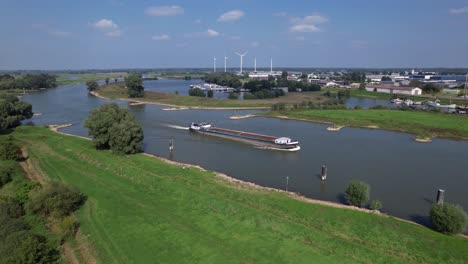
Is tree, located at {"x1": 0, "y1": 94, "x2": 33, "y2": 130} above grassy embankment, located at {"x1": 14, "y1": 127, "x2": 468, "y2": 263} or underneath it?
above

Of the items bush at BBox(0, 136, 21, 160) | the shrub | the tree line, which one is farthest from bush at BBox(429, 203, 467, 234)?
the tree line

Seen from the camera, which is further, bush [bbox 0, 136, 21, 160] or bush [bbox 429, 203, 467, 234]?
bush [bbox 0, 136, 21, 160]

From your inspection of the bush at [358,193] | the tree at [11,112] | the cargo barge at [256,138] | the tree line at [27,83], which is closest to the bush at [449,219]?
the bush at [358,193]

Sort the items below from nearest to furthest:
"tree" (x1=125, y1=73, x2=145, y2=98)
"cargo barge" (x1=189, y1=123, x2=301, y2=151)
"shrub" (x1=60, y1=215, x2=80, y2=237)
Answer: "shrub" (x1=60, y1=215, x2=80, y2=237) < "cargo barge" (x1=189, y1=123, x2=301, y2=151) < "tree" (x1=125, y1=73, x2=145, y2=98)

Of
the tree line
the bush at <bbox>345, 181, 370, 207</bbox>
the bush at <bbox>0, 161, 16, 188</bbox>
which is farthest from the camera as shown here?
the tree line

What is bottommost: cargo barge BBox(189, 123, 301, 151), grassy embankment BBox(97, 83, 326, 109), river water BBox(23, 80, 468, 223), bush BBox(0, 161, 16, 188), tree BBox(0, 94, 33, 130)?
river water BBox(23, 80, 468, 223)

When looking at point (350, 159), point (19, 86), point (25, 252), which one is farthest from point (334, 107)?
point (19, 86)

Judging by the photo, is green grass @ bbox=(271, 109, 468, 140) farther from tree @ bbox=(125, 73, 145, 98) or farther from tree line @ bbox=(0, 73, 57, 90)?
tree line @ bbox=(0, 73, 57, 90)
